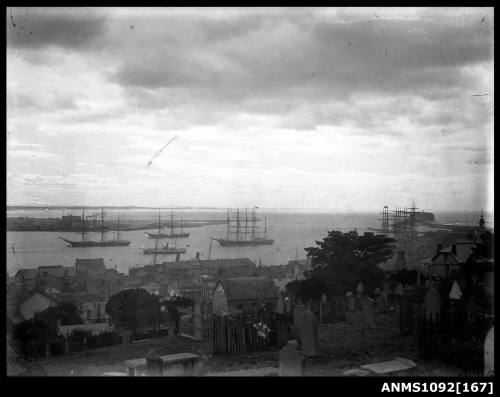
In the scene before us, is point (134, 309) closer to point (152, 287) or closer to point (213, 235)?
point (152, 287)

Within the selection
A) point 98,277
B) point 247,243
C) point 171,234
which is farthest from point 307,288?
point 98,277

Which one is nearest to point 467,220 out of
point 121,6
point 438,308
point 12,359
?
point 438,308

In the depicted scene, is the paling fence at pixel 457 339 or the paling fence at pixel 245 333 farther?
the paling fence at pixel 245 333

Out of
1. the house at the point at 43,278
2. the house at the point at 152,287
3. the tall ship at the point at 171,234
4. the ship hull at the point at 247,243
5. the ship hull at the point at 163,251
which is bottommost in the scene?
the house at the point at 152,287

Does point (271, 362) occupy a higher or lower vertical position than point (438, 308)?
lower

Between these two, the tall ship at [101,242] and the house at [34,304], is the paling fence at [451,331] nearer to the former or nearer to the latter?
the tall ship at [101,242]

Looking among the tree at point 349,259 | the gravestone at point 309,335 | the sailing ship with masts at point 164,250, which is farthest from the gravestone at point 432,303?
the sailing ship with masts at point 164,250
